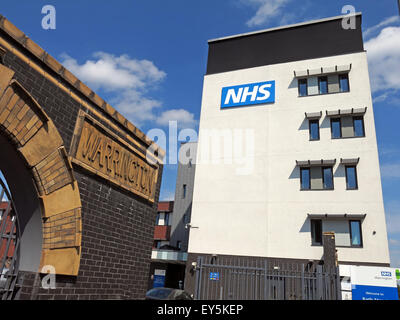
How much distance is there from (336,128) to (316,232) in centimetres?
751

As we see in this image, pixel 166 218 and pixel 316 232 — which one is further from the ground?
pixel 166 218

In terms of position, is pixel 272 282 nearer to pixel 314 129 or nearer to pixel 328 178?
pixel 328 178

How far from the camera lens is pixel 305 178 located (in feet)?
71.5

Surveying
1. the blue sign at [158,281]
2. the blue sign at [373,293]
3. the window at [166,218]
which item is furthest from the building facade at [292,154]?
the window at [166,218]

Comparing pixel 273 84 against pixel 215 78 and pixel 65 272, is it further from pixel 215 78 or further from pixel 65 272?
pixel 65 272

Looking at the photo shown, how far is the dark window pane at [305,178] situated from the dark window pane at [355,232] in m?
3.57

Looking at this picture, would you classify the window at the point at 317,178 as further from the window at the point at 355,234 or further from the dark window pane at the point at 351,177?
the window at the point at 355,234

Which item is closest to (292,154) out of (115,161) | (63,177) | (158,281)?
(115,161)

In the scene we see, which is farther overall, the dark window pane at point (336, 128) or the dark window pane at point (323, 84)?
the dark window pane at point (323, 84)

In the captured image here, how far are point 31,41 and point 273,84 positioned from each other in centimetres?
2191

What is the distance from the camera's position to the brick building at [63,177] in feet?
16.0

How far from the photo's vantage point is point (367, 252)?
18875mm
